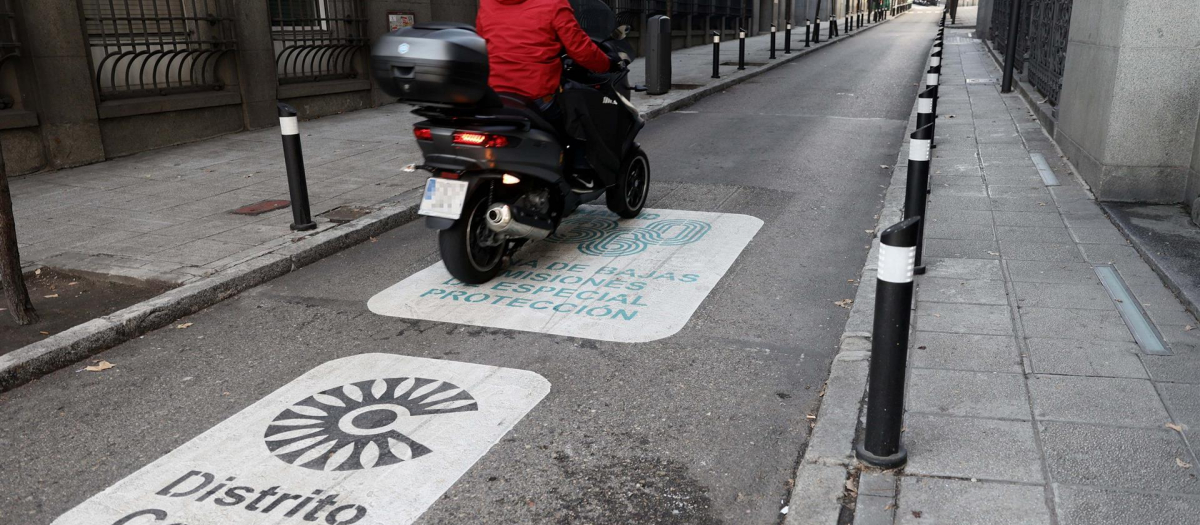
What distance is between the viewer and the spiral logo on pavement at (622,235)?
6250mm

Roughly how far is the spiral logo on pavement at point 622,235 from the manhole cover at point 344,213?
163 centimetres

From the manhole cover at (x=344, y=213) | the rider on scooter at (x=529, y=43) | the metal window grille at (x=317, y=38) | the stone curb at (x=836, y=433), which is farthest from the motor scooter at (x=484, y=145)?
the metal window grille at (x=317, y=38)

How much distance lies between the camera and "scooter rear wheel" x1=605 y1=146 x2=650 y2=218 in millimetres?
6715

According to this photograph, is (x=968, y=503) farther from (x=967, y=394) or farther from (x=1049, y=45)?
(x=1049, y=45)

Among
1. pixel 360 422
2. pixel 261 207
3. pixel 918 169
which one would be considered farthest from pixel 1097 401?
pixel 261 207

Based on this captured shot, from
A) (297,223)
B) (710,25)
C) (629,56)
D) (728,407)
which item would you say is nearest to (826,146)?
(629,56)

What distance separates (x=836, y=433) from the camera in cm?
347

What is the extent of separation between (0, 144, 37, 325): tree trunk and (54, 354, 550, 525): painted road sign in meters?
1.87

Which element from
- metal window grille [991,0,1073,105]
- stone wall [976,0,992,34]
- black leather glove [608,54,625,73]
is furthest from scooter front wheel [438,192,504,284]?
stone wall [976,0,992,34]

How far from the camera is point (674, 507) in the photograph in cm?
307

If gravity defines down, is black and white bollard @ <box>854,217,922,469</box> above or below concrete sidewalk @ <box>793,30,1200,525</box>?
above

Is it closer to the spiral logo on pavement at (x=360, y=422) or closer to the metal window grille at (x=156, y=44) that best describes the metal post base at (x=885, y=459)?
the spiral logo on pavement at (x=360, y=422)

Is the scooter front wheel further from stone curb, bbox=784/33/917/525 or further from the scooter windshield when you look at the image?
stone curb, bbox=784/33/917/525

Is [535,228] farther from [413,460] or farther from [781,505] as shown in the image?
[781,505]
